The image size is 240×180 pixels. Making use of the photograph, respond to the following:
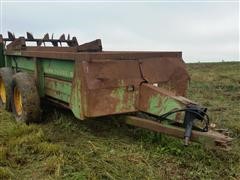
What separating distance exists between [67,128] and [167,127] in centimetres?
173

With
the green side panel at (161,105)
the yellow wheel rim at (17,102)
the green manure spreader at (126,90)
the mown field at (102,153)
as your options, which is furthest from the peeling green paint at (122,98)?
the yellow wheel rim at (17,102)

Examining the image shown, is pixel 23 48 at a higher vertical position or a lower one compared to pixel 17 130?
higher

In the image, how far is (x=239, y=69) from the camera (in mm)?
14766

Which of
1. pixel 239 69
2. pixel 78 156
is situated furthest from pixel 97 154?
pixel 239 69

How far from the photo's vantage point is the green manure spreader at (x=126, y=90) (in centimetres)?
426

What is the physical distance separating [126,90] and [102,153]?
0.81 m

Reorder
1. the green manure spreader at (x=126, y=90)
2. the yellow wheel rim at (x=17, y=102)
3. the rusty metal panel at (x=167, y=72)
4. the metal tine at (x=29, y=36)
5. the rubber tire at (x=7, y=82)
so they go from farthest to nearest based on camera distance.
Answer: the metal tine at (x=29, y=36) → the rubber tire at (x=7, y=82) → the yellow wheel rim at (x=17, y=102) → the rusty metal panel at (x=167, y=72) → the green manure spreader at (x=126, y=90)

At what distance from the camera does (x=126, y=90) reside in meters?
4.68

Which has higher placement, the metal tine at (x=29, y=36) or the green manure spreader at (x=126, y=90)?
the metal tine at (x=29, y=36)

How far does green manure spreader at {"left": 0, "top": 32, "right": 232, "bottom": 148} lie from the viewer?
14.0 ft

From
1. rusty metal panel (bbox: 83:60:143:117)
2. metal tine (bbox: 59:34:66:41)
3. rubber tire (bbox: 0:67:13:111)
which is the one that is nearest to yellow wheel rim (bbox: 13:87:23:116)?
rubber tire (bbox: 0:67:13:111)

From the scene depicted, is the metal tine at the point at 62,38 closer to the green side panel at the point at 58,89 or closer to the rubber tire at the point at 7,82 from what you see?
the rubber tire at the point at 7,82

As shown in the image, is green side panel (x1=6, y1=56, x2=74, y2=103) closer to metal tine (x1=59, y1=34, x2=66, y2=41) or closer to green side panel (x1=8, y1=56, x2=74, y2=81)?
green side panel (x1=8, y1=56, x2=74, y2=81)

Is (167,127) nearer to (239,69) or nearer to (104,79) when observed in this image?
(104,79)
